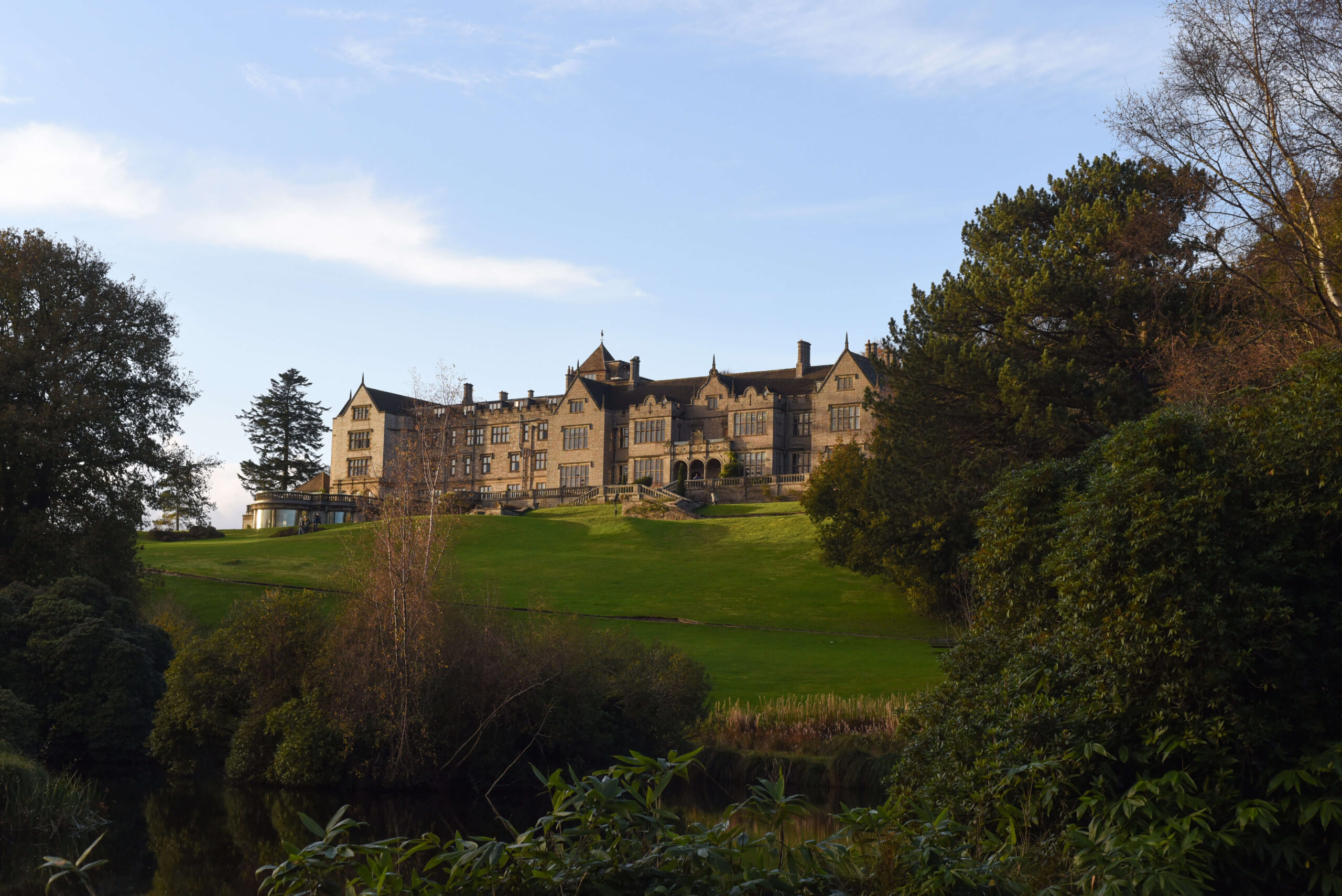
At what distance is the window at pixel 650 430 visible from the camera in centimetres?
8231

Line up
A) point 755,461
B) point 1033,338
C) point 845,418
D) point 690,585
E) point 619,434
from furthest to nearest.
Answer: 1. point 619,434
2. point 755,461
3. point 845,418
4. point 690,585
5. point 1033,338

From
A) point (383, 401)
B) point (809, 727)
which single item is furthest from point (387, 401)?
point (809, 727)

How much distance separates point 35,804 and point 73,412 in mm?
16763

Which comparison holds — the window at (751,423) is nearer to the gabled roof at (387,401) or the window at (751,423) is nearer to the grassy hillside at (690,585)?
the grassy hillside at (690,585)

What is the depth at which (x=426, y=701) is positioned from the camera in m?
18.3

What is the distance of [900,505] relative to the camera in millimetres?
32500

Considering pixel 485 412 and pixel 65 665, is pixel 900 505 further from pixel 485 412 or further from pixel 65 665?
pixel 485 412

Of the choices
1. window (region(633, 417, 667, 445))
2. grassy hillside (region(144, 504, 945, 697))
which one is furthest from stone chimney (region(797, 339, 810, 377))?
grassy hillside (region(144, 504, 945, 697))

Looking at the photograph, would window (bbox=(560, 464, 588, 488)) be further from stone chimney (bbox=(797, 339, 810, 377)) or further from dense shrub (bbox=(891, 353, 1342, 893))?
dense shrub (bbox=(891, 353, 1342, 893))

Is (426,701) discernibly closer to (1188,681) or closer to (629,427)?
(1188,681)

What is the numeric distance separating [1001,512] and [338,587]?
1356cm

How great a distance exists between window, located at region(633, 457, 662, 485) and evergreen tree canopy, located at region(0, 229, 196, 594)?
51.8m

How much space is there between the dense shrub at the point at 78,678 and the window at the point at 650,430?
61.0m

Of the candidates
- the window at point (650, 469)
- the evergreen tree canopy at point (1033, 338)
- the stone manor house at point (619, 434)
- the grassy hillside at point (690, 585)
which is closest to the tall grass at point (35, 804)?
the grassy hillside at point (690, 585)
